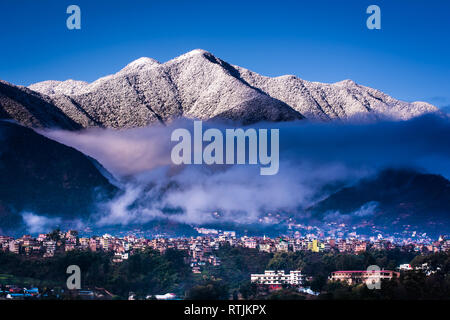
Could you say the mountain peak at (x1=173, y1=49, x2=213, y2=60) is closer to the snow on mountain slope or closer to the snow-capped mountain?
the snow-capped mountain

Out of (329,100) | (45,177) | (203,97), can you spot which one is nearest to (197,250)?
(45,177)

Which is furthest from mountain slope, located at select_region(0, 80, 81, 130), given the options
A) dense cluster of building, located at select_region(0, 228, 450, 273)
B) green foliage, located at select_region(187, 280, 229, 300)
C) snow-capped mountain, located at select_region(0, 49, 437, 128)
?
green foliage, located at select_region(187, 280, 229, 300)

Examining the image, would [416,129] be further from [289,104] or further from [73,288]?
[73,288]

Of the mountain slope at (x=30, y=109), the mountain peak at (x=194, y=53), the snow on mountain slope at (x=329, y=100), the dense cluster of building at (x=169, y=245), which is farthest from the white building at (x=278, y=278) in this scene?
the mountain peak at (x=194, y=53)

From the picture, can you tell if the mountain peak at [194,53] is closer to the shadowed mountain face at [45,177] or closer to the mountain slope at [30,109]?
the mountain slope at [30,109]

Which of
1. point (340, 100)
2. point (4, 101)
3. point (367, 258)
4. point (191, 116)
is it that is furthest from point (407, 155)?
point (4, 101)

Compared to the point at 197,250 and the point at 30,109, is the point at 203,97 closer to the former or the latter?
the point at 30,109

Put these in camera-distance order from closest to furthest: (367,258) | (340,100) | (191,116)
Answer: (367,258), (191,116), (340,100)
